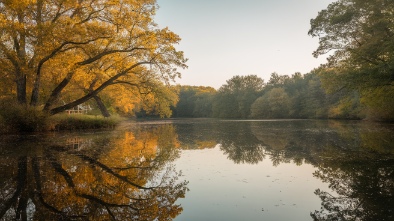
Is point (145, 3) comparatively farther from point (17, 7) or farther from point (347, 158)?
point (347, 158)

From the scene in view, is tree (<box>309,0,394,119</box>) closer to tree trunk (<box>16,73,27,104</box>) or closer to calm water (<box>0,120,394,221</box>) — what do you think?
calm water (<box>0,120,394,221</box>)

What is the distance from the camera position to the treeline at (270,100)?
2338 inches

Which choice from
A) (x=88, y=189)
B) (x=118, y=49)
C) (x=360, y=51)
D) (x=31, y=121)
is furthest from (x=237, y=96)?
(x=88, y=189)

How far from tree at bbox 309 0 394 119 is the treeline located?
2245 cm

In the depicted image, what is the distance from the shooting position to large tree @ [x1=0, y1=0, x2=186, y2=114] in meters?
16.3

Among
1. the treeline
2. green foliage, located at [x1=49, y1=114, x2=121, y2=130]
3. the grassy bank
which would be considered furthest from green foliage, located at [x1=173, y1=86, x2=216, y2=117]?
the grassy bank

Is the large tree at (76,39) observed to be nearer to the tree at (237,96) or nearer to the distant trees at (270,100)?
the distant trees at (270,100)

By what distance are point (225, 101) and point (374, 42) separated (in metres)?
73.7

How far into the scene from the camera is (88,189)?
5285mm

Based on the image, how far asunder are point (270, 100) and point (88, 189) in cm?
7067

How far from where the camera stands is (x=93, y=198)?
187 inches

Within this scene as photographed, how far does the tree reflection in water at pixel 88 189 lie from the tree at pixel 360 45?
55.9 ft

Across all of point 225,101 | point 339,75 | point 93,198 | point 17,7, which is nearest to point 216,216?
point 93,198

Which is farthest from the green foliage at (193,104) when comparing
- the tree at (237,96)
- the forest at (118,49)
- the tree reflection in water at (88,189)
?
the tree reflection in water at (88,189)
